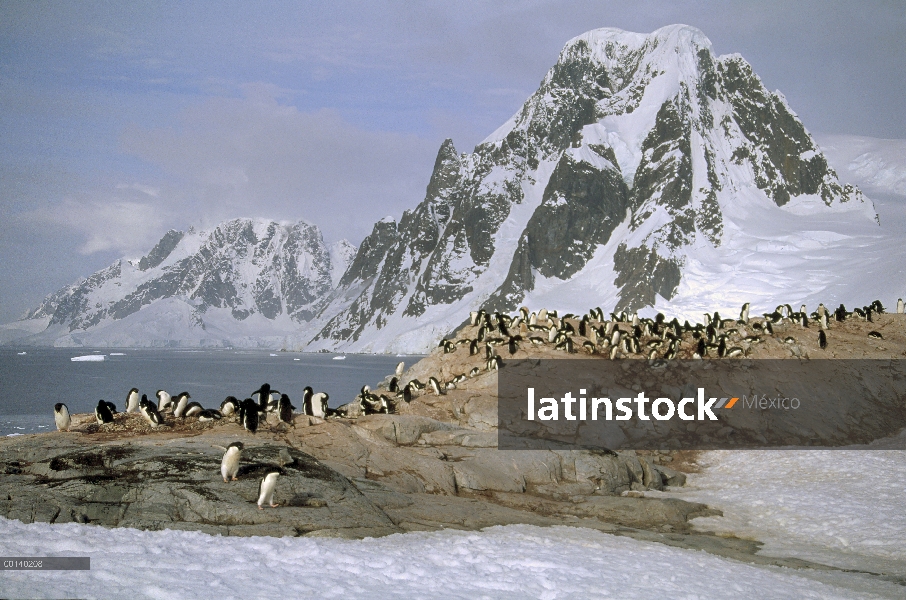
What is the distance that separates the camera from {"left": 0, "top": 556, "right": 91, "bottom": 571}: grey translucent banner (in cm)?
1002

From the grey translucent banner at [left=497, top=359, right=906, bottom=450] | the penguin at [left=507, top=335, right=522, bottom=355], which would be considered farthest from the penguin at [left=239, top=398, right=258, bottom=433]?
the penguin at [left=507, top=335, right=522, bottom=355]

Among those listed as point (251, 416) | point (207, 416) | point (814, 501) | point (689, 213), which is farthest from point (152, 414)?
point (689, 213)

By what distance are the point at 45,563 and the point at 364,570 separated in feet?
13.6

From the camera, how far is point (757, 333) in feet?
105

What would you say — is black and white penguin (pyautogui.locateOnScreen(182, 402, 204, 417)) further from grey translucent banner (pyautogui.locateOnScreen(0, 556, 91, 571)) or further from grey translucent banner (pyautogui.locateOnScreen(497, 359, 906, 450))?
grey translucent banner (pyautogui.locateOnScreen(497, 359, 906, 450))

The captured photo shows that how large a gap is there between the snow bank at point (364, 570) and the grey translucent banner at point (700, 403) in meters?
11.9

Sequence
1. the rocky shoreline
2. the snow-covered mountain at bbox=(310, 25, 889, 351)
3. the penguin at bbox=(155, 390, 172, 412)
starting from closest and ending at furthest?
the rocky shoreline → the penguin at bbox=(155, 390, 172, 412) → the snow-covered mountain at bbox=(310, 25, 889, 351)

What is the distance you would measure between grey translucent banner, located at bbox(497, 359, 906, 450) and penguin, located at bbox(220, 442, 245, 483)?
1196cm

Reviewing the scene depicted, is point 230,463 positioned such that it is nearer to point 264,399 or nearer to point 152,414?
point 152,414

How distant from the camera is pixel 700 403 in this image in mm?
26750

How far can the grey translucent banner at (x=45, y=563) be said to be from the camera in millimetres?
10023

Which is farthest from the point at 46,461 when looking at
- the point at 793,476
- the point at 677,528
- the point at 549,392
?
the point at 793,476

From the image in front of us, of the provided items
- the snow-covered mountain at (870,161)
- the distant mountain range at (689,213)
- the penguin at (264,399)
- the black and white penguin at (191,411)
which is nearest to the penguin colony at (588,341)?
the black and white penguin at (191,411)

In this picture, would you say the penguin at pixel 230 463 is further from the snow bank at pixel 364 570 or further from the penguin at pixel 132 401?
the penguin at pixel 132 401
